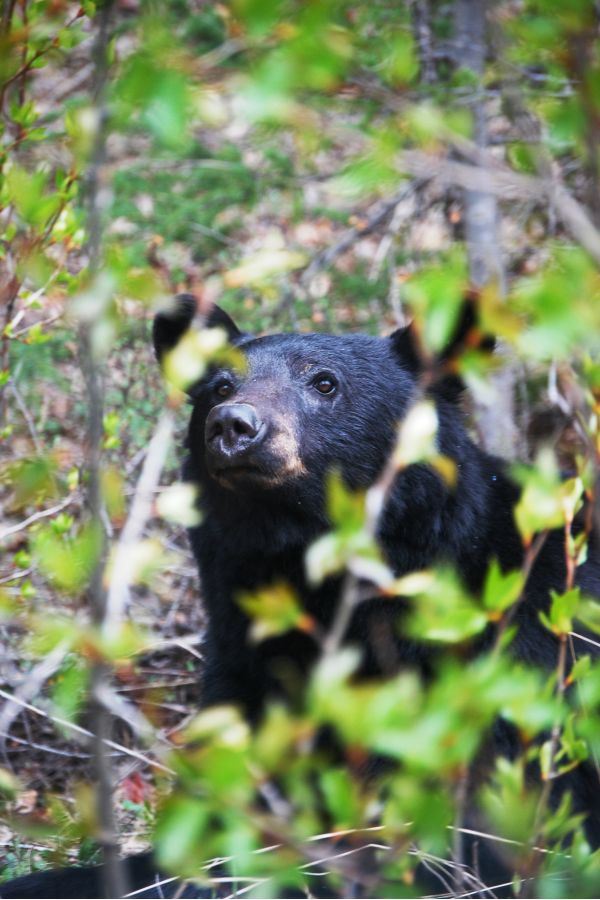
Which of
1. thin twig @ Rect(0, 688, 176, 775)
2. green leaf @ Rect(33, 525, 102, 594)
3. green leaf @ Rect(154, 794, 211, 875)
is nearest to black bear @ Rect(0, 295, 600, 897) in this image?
thin twig @ Rect(0, 688, 176, 775)

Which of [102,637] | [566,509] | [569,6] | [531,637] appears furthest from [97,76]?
[531,637]

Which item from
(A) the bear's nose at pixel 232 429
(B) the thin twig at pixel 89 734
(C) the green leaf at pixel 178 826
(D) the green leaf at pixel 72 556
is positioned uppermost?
(D) the green leaf at pixel 72 556

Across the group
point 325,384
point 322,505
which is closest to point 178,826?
point 322,505

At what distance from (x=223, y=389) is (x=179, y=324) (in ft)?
1.17

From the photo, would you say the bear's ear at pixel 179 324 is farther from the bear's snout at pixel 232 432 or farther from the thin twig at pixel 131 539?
the thin twig at pixel 131 539

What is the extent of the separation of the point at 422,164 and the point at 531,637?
2062 millimetres

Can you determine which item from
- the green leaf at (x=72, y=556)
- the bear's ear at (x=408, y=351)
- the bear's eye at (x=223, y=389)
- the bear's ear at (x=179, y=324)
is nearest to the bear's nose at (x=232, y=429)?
the bear's eye at (x=223, y=389)

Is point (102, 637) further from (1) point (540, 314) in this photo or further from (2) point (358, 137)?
(2) point (358, 137)

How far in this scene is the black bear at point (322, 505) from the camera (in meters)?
3.44

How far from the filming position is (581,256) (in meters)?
1.54

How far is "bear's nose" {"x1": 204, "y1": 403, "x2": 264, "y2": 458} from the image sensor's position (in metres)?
3.29

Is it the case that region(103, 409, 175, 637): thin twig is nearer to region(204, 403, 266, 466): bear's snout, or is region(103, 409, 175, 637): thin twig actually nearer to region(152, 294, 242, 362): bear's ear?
region(204, 403, 266, 466): bear's snout

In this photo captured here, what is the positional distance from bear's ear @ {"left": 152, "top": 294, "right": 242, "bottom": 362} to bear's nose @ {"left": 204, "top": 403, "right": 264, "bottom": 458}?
65 cm

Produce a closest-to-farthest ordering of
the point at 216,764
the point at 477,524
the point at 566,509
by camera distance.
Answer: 1. the point at 216,764
2. the point at 566,509
3. the point at 477,524
